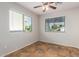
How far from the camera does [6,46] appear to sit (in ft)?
9.64

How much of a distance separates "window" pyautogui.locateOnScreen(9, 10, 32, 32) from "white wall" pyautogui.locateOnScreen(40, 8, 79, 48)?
0.84 meters

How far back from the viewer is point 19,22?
3.88 m

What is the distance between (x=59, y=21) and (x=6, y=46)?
297 centimetres

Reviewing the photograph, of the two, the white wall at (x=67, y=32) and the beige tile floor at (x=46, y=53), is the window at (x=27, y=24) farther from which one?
the beige tile floor at (x=46, y=53)

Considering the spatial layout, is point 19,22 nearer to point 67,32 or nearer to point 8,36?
point 8,36

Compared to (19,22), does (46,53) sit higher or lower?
lower

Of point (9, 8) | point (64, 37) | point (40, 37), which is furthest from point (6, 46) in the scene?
point (64, 37)

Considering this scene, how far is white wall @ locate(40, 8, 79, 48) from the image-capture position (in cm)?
406

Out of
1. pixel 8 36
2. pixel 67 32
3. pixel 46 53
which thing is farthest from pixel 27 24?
pixel 67 32

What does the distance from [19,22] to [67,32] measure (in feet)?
8.19

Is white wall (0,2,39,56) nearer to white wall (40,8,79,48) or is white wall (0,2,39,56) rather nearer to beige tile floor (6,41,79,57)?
beige tile floor (6,41,79,57)

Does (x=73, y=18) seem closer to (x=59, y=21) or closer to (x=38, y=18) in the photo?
(x=59, y=21)

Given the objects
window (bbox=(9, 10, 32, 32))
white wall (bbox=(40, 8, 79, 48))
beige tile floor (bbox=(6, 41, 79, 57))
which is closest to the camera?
beige tile floor (bbox=(6, 41, 79, 57))

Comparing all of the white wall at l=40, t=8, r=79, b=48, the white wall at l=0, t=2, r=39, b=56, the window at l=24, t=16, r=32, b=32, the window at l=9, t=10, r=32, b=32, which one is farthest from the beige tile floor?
the window at l=24, t=16, r=32, b=32
